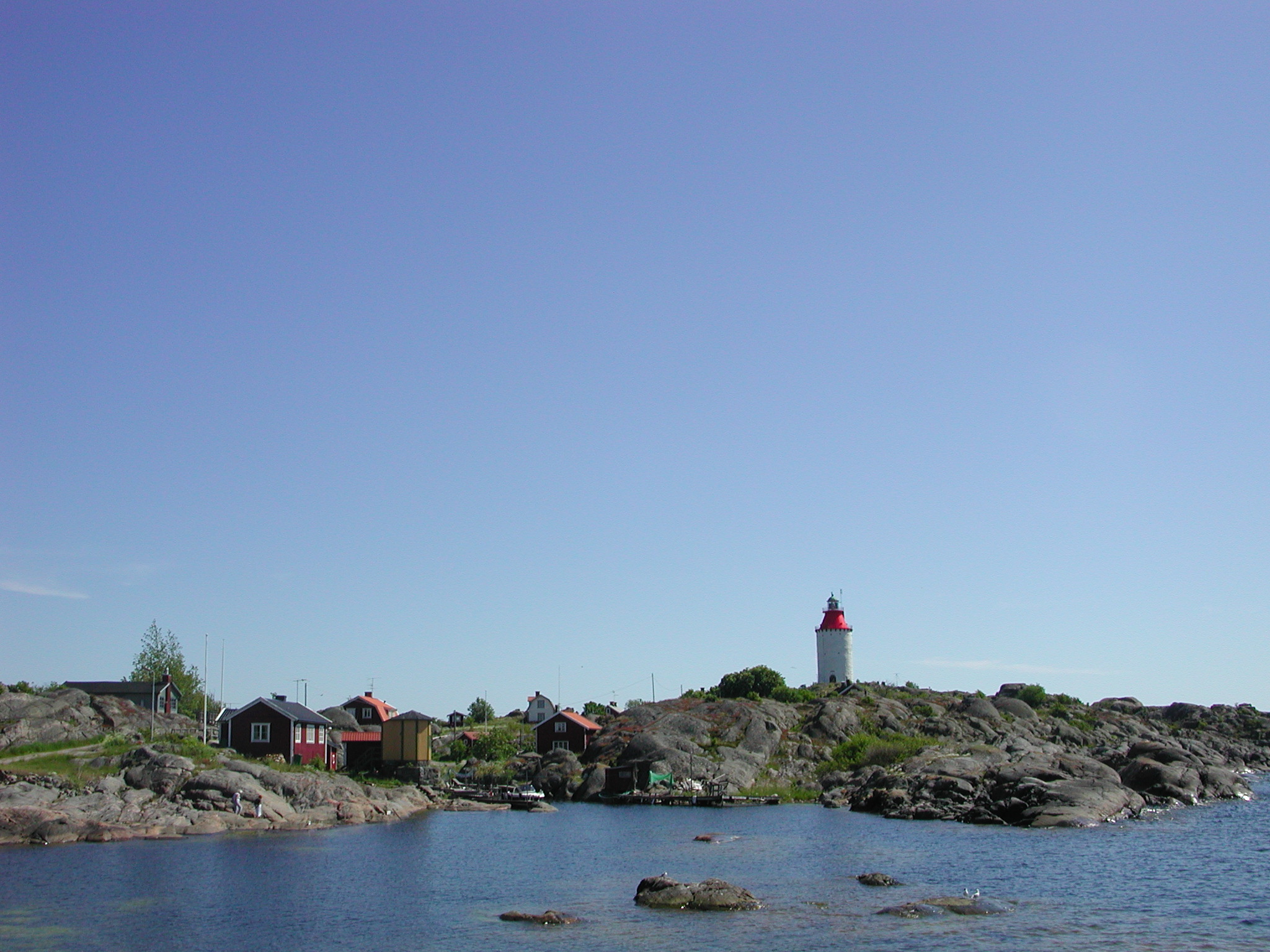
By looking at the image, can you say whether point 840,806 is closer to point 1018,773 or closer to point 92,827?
point 1018,773

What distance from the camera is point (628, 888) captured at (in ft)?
143

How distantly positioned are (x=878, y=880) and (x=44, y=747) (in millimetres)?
52599

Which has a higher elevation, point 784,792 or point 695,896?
point 695,896

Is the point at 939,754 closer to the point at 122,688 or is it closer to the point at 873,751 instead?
the point at 873,751

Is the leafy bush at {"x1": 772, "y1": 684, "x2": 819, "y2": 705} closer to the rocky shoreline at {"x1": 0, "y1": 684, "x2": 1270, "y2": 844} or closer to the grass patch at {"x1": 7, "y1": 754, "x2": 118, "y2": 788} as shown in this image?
the rocky shoreline at {"x1": 0, "y1": 684, "x2": 1270, "y2": 844}

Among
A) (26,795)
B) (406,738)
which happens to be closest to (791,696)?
(406,738)

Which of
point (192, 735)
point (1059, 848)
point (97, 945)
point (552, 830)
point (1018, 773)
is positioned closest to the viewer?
point (97, 945)

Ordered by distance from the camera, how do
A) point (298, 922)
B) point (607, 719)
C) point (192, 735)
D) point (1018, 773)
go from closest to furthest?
point (298, 922)
point (1018, 773)
point (192, 735)
point (607, 719)

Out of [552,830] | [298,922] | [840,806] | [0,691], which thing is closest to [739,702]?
[840,806]

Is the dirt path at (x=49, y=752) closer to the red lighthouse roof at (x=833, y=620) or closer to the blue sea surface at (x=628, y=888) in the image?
the blue sea surface at (x=628, y=888)

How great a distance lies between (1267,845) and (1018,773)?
63.3ft

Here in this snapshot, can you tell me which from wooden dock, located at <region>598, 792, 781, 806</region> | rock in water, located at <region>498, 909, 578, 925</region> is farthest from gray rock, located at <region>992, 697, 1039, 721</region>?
rock in water, located at <region>498, 909, 578, 925</region>

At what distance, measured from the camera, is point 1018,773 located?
74125 millimetres

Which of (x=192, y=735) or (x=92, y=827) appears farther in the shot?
(x=192, y=735)
